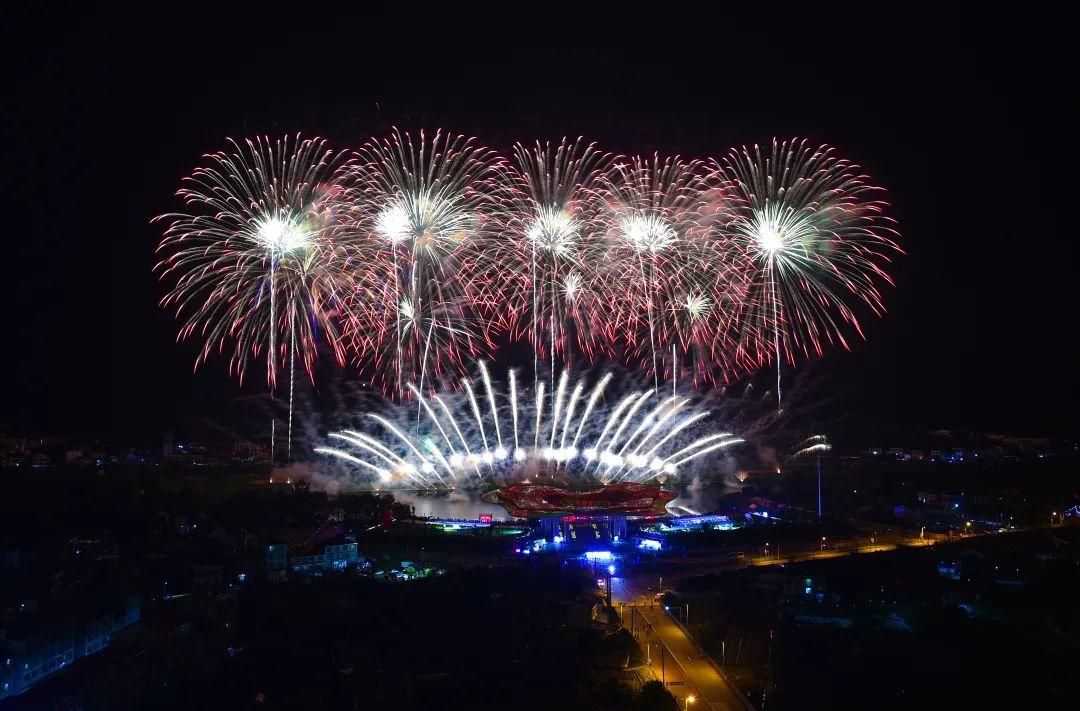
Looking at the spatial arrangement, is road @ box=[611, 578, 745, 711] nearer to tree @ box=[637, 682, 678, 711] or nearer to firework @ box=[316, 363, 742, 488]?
tree @ box=[637, 682, 678, 711]

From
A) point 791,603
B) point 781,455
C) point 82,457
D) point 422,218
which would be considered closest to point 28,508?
point 82,457

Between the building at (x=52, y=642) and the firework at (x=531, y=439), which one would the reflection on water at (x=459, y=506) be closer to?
the firework at (x=531, y=439)

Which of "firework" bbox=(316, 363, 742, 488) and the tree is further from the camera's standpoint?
"firework" bbox=(316, 363, 742, 488)

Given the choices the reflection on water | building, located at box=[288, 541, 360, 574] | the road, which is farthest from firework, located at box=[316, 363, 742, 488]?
the road

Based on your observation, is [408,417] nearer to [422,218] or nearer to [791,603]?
[422,218]

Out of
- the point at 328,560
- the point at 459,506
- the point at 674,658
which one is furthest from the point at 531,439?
the point at 674,658

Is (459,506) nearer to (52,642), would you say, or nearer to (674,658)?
(52,642)
